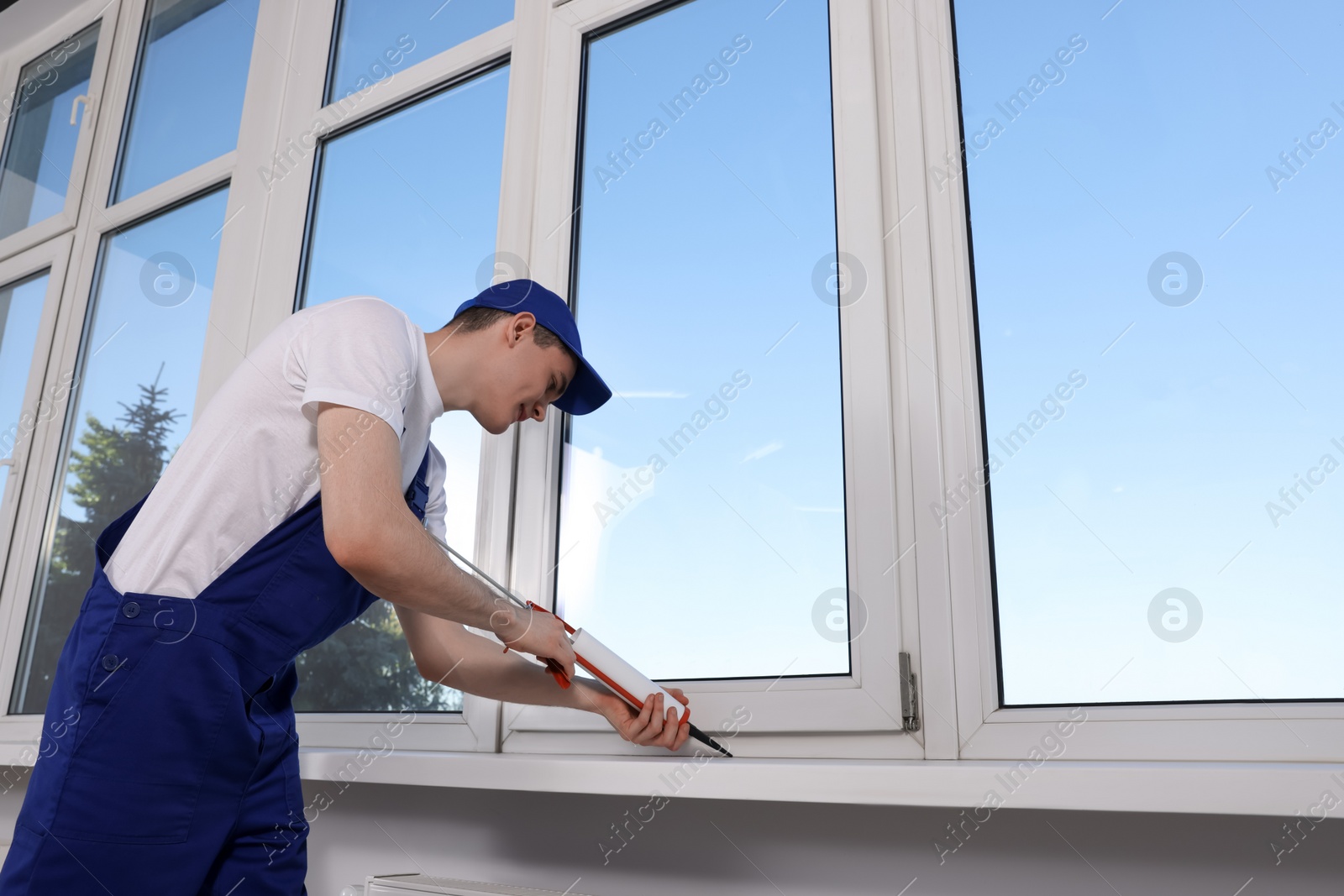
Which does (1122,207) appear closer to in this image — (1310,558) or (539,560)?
(1310,558)

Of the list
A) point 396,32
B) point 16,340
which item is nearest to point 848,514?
point 396,32

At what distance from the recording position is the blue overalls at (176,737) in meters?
0.98

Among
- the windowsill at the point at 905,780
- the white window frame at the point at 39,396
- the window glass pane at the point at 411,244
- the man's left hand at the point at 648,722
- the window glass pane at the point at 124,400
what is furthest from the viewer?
the white window frame at the point at 39,396

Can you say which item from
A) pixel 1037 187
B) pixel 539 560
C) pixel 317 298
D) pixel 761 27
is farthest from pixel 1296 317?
pixel 317 298

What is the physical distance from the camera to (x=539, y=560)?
154 centimetres


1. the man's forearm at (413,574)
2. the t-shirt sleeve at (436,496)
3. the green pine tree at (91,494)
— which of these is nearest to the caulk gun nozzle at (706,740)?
the man's forearm at (413,574)

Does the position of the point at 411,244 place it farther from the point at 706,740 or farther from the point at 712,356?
the point at 706,740

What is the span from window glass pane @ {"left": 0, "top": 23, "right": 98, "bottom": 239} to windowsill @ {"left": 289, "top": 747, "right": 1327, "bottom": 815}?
2419mm

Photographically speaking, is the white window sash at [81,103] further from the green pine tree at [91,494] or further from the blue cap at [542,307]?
the blue cap at [542,307]

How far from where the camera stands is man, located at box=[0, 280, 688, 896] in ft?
3.23

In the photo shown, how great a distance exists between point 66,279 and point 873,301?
2357mm

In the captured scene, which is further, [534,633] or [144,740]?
[534,633]

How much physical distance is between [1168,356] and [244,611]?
1155 mm

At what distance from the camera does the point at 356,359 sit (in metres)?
1.03
